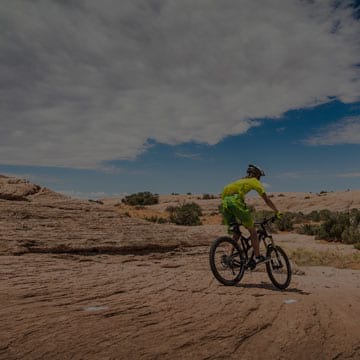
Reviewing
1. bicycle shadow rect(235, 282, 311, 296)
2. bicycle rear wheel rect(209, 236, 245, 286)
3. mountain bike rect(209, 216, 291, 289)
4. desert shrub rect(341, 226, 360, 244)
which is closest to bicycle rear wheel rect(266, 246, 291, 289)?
mountain bike rect(209, 216, 291, 289)

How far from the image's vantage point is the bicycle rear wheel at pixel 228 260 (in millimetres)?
7438

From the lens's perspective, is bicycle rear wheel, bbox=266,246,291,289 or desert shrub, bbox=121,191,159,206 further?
desert shrub, bbox=121,191,159,206

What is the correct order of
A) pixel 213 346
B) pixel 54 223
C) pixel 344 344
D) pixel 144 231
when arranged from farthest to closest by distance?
pixel 144 231
pixel 54 223
pixel 344 344
pixel 213 346

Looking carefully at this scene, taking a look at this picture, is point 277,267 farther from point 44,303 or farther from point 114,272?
point 44,303

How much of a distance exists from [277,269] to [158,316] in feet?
12.3

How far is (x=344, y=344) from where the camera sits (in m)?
4.88

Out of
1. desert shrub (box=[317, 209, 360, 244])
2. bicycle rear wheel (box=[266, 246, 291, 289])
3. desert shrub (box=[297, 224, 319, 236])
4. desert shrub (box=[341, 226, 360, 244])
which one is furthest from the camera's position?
desert shrub (box=[297, 224, 319, 236])

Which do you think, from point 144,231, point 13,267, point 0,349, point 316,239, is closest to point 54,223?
point 144,231

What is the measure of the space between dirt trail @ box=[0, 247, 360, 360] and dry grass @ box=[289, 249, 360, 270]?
7.73m

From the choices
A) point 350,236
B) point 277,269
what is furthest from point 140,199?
point 277,269

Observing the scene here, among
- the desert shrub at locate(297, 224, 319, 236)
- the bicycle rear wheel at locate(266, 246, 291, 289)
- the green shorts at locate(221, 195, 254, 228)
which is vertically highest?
the green shorts at locate(221, 195, 254, 228)

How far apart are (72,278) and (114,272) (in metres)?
1.05

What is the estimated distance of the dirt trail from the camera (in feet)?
12.9

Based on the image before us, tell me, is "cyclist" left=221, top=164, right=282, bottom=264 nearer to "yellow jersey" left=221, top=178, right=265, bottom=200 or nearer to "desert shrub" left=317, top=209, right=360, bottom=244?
"yellow jersey" left=221, top=178, right=265, bottom=200
